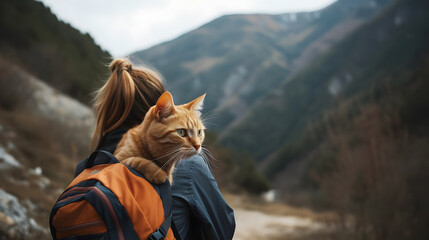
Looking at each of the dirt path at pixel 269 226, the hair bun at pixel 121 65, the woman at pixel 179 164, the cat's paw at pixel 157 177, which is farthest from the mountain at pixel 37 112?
the dirt path at pixel 269 226

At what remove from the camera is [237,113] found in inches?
4877

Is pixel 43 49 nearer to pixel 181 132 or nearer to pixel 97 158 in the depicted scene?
pixel 181 132

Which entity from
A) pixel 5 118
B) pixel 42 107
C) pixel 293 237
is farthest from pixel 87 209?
pixel 42 107

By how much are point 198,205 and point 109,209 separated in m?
0.51

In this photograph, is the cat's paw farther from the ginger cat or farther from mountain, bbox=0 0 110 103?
mountain, bbox=0 0 110 103

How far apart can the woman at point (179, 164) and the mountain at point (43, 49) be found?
1200 centimetres

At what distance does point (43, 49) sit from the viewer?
15156 millimetres

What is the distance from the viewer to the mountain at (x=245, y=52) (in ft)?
435

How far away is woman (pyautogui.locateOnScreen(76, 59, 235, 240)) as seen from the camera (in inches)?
56.1

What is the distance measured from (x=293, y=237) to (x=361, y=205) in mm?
3914

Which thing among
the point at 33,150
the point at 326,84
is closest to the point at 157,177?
the point at 33,150

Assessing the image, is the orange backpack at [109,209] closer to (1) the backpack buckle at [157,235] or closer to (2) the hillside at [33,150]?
(1) the backpack buckle at [157,235]

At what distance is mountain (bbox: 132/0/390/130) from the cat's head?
110 m

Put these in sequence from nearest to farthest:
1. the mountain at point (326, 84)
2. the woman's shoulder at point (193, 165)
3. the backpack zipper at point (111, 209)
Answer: the backpack zipper at point (111, 209)
the woman's shoulder at point (193, 165)
the mountain at point (326, 84)
